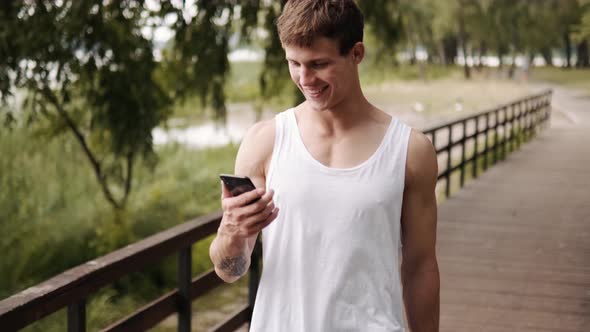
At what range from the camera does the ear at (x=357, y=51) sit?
2.00 m

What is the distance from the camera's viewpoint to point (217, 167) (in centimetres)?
1669

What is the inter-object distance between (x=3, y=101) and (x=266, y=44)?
2.51m

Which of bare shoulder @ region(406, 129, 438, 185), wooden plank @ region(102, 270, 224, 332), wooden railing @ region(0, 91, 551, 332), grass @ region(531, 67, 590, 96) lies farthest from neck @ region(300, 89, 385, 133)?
grass @ region(531, 67, 590, 96)

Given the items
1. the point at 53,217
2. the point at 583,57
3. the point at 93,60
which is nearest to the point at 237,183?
the point at 93,60

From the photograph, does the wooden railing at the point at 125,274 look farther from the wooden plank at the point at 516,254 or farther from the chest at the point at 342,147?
the wooden plank at the point at 516,254

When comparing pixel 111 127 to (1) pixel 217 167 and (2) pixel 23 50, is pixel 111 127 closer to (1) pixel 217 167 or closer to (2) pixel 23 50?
(2) pixel 23 50

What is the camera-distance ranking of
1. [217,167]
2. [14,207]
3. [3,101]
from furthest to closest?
1. [217,167]
2. [14,207]
3. [3,101]

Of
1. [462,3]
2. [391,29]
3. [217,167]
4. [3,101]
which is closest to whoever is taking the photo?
[3,101]

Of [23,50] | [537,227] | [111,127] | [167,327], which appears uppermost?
[23,50]

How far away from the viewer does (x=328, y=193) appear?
1929 millimetres

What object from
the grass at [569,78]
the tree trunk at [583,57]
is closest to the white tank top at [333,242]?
the grass at [569,78]

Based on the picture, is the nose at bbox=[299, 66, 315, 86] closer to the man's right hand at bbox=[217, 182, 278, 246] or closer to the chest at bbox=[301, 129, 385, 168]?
the chest at bbox=[301, 129, 385, 168]

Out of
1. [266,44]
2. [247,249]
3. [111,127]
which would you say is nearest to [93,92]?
[111,127]

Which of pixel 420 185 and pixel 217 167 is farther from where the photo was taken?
pixel 217 167
